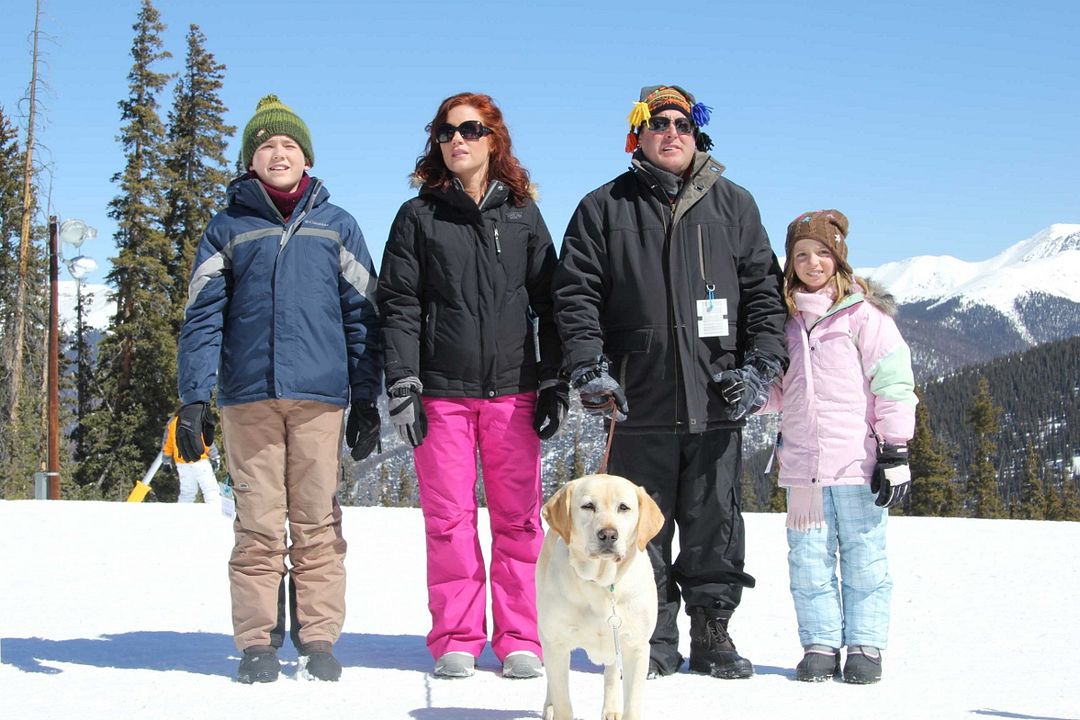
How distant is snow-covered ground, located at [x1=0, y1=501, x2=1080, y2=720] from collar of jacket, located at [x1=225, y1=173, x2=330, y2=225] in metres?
2.29

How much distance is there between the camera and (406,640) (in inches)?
227

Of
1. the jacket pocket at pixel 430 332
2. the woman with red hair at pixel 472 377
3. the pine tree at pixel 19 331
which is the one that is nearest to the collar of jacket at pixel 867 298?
the woman with red hair at pixel 472 377

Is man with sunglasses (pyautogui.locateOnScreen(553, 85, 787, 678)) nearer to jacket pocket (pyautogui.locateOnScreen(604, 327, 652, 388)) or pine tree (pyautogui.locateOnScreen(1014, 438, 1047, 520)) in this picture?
jacket pocket (pyautogui.locateOnScreen(604, 327, 652, 388))

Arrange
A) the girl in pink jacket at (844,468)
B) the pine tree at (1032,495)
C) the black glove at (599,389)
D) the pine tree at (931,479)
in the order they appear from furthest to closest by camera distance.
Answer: the pine tree at (1032,495), the pine tree at (931,479), the girl in pink jacket at (844,468), the black glove at (599,389)

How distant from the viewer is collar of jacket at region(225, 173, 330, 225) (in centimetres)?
482

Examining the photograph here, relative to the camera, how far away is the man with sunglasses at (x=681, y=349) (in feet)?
15.4

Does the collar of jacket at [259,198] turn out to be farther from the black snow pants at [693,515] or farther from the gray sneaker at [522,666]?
the gray sneaker at [522,666]

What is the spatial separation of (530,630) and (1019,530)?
7.68 metres

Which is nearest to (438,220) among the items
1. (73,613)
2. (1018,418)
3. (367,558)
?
(73,613)

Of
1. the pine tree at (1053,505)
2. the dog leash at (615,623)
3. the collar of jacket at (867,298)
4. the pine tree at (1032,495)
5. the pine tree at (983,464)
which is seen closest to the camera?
the dog leash at (615,623)

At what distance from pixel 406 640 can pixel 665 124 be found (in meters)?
3.37

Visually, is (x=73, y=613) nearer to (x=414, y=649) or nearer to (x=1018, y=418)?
(x=414, y=649)

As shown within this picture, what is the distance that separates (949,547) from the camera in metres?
9.34

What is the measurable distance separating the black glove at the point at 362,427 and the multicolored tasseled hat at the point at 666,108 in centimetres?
198
